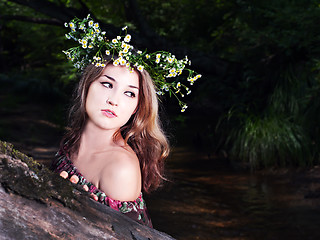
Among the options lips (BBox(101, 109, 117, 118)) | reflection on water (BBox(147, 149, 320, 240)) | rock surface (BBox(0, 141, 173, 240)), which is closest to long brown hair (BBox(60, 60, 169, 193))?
lips (BBox(101, 109, 117, 118))

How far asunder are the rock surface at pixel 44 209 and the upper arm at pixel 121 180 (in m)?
0.54

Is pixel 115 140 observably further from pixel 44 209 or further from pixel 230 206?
pixel 230 206

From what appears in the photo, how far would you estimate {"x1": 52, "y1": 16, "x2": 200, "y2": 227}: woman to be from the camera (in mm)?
2416

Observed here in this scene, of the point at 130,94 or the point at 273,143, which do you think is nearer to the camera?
the point at 130,94

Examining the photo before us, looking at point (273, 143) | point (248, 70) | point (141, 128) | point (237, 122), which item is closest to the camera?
point (141, 128)

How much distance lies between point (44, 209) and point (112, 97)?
110 cm

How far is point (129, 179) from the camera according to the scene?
2.38 m

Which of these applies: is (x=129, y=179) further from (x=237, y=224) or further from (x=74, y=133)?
(x=237, y=224)

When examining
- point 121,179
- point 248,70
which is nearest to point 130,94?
point 121,179

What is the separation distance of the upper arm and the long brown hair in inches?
10.7

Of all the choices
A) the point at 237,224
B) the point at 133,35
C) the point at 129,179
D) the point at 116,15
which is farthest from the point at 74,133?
the point at 116,15

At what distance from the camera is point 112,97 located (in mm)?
2582

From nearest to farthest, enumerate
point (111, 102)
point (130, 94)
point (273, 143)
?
point (111, 102) → point (130, 94) → point (273, 143)

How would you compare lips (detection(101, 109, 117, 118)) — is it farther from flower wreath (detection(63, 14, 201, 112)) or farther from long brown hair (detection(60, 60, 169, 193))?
flower wreath (detection(63, 14, 201, 112))
